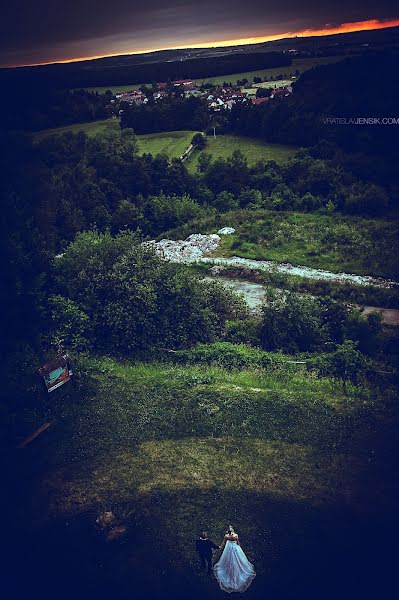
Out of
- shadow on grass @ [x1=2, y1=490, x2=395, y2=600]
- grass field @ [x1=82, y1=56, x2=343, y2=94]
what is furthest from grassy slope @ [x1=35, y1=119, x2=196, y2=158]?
shadow on grass @ [x1=2, y1=490, x2=395, y2=600]

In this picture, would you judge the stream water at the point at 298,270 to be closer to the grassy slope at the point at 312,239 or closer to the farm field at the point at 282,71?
the grassy slope at the point at 312,239

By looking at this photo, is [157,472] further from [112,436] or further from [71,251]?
[71,251]

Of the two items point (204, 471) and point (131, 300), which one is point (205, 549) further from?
point (131, 300)

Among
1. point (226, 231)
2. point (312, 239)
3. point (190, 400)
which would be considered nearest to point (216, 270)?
point (226, 231)

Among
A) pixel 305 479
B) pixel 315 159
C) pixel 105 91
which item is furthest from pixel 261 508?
pixel 105 91

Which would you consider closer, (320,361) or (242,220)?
(320,361)

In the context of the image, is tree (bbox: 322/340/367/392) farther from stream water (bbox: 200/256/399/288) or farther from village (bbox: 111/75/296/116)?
village (bbox: 111/75/296/116)
